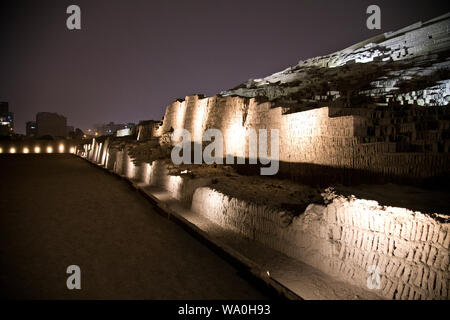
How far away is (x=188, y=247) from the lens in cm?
463

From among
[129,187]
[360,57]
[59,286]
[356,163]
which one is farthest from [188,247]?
[360,57]

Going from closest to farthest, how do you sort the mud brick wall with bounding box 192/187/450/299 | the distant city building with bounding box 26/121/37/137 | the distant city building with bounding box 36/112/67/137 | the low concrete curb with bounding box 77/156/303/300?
the low concrete curb with bounding box 77/156/303/300, the mud brick wall with bounding box 192/187/450/299, the distant city building with bounding box 36/112/67/137, the distant city building with bounding box 26/121/37/137

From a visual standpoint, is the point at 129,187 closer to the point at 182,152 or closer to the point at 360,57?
the point at 182,152

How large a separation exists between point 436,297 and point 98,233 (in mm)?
5291

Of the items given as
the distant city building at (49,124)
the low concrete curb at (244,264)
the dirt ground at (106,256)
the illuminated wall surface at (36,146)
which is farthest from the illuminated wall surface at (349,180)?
the distant city building at (49,124)

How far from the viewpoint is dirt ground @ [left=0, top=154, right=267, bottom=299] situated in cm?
334

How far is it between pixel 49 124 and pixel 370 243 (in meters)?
84.1

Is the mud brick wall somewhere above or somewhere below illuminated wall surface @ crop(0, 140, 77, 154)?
below

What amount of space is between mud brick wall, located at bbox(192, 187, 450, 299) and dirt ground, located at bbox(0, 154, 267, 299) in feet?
5.44

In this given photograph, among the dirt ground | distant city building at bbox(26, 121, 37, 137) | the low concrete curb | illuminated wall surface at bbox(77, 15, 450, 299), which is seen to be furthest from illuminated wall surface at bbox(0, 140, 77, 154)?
distant city building at bbox(26, 121, 37, 137)

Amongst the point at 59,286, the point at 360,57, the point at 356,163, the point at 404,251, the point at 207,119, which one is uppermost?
the point at 360,57

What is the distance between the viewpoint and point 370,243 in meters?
3.86

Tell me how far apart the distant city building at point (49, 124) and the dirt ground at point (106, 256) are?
249 feet

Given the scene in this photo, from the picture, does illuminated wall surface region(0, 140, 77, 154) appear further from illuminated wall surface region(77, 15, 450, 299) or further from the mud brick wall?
the mud brick wall
